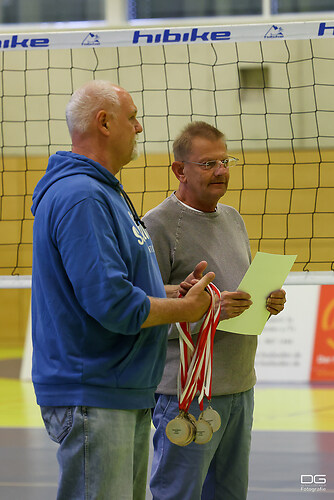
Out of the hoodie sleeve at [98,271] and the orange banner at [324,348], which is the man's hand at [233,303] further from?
the orange banner at [324,348]

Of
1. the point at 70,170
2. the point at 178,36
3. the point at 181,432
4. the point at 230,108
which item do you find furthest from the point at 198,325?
the point at 230,108

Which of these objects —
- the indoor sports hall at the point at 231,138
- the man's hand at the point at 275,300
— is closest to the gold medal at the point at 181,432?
the man's hand at the point at 275,300

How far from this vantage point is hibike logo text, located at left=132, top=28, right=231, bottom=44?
12.0 feet

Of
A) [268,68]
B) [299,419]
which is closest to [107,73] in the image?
[268,68]

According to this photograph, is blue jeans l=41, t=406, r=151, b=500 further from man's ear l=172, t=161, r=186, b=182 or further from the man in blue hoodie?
man's ear l=172, t=161, r=186, b=182

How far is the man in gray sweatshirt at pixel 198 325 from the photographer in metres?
2.65

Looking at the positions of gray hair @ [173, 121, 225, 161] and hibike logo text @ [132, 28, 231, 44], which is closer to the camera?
gray hair @ [173, 121, 225, 161]

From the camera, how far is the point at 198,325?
263 centimetres

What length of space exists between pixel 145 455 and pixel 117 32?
2.28 metres

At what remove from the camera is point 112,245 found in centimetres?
198

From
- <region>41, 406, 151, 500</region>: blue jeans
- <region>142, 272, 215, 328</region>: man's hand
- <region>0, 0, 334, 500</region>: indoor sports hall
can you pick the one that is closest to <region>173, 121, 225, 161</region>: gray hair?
<region>142, 272, 215, 328</region>: man's hand

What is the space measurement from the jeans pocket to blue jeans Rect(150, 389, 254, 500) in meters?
0.66

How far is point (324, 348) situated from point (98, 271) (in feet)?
19.1

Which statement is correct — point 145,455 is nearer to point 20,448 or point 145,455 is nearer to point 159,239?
point 159,239
